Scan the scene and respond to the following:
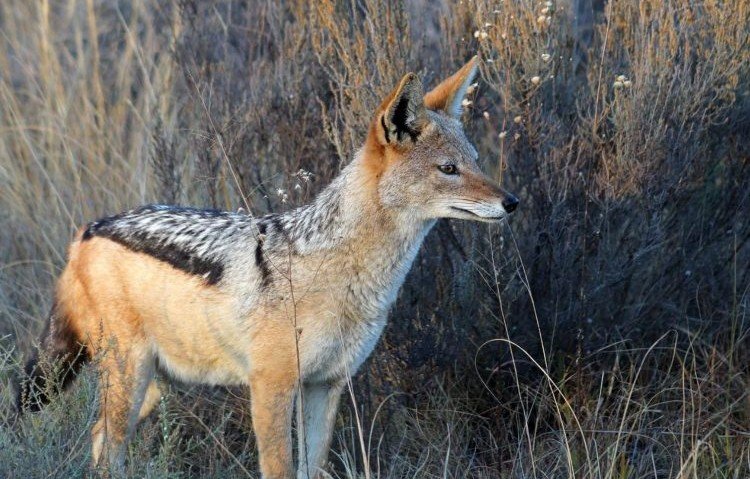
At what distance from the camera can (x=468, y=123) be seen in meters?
5.57

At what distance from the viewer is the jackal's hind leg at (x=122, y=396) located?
4527mm

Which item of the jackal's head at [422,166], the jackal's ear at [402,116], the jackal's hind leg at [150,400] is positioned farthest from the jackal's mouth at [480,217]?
the jackal's hind leg at [150,400]

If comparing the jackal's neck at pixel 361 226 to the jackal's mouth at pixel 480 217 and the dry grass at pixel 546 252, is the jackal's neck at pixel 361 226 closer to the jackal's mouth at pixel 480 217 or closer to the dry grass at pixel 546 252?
the jackal's mouth at pixel 480 217

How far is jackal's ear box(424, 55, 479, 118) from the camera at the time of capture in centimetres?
453

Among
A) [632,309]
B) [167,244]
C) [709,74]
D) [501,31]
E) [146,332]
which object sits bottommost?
[632,309]

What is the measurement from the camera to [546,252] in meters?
5.23

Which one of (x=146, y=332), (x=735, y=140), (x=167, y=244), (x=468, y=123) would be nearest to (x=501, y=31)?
(x=468, y=123)

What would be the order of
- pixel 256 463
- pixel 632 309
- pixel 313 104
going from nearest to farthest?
pixel 256 463
pixel 632 309
pixel 313 104

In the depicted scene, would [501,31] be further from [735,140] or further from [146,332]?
[146,332]

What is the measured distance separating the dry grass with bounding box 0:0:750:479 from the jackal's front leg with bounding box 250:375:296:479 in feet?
1.07

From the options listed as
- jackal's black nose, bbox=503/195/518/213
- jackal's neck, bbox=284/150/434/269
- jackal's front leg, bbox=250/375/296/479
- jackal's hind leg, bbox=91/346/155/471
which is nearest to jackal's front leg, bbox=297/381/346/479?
jackal's front leg, bbox=250/375/296/479

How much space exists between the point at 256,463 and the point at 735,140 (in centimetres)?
329

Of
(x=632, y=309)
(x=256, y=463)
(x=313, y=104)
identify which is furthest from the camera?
(x=313, y=104)

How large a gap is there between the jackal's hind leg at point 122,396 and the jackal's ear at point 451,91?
181 cm
